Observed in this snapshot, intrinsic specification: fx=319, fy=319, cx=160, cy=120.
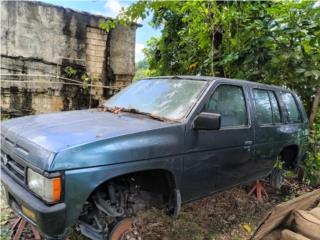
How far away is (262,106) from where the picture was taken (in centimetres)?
454

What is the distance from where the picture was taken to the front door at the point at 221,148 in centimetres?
335

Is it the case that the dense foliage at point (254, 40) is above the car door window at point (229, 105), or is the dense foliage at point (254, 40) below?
above

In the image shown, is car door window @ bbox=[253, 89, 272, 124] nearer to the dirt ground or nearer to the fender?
the dirt ground

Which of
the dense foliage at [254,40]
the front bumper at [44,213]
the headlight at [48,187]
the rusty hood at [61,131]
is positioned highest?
the dense foliage at [254,40]

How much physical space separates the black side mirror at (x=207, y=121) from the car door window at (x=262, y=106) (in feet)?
4.50

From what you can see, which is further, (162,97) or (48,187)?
(162,97)

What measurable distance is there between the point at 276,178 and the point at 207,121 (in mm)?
2823

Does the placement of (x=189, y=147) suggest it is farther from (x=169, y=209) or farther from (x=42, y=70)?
(x=42, y=70)

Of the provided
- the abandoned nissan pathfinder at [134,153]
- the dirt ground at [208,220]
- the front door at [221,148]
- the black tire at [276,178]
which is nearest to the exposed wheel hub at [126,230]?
the abandoned nissan pathfinder at [134,153]

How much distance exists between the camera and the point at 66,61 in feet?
27.4

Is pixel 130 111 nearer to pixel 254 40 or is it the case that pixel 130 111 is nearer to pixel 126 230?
pixel 126 230

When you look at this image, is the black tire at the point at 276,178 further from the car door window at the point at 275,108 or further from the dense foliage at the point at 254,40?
the dense foliage at the point at 254,40

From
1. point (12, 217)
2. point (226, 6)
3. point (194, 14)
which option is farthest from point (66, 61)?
point (12, 217)

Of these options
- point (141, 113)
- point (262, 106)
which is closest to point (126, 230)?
point (141, 113)
